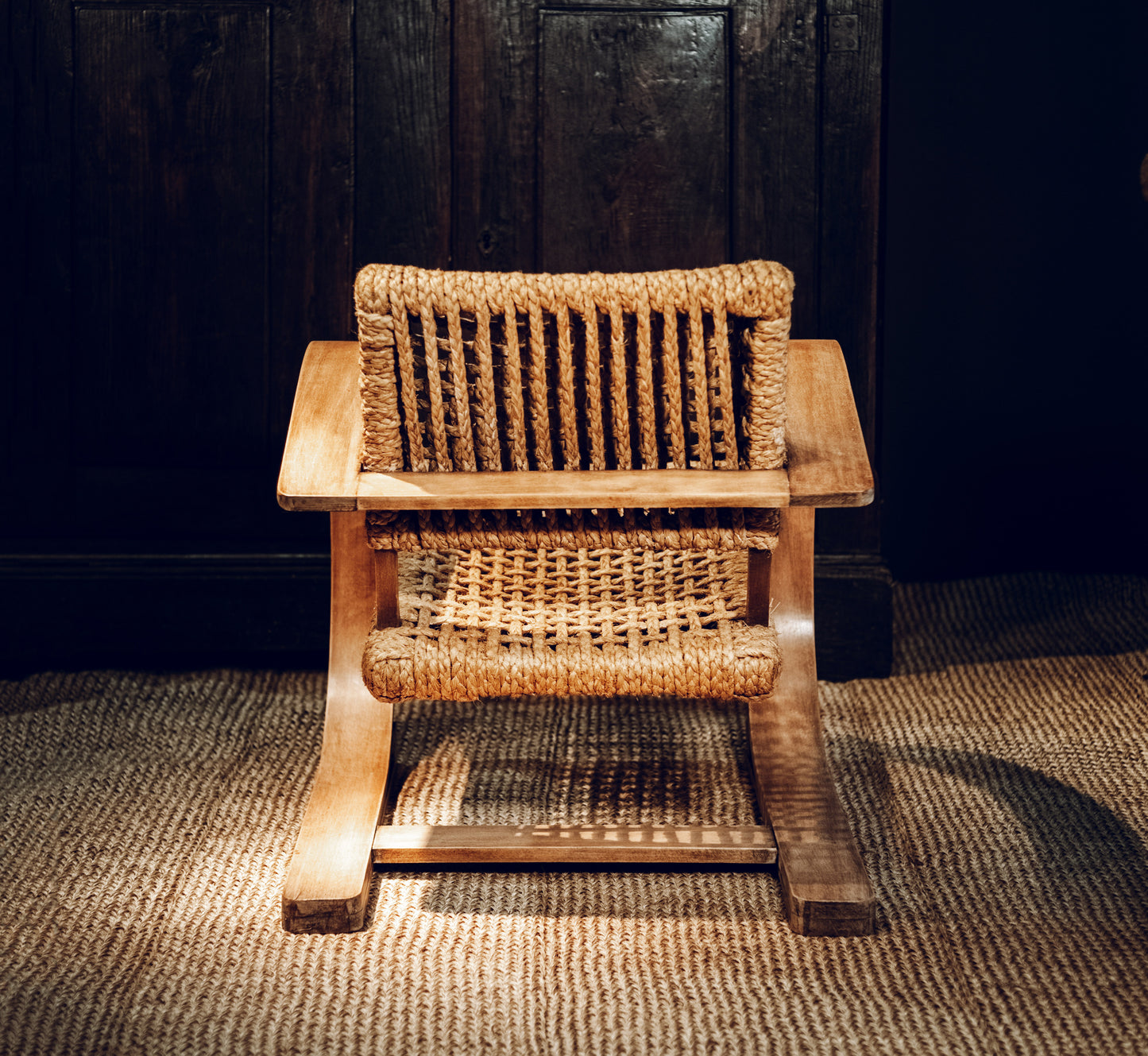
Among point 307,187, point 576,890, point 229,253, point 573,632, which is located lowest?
point 576,890

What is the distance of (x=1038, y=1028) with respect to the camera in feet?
2.97

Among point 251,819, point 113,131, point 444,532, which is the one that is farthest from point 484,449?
point 113,131


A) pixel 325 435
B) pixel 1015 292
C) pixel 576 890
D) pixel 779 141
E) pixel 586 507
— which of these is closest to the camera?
pixel 586 507

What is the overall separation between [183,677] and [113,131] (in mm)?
911

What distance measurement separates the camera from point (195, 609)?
71.6 inches

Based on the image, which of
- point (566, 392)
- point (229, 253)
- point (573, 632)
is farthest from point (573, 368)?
point (229, 253)

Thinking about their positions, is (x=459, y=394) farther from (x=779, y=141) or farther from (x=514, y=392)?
(x=779, y=141)

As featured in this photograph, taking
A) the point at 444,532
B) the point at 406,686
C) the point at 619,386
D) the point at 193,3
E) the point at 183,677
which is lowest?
the point at 183,677

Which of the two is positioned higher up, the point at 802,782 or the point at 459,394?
the point at 459,394

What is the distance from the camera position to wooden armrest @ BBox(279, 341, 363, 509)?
947 millimetres

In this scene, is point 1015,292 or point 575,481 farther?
point 1015,292

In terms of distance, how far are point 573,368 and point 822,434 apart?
26 cm

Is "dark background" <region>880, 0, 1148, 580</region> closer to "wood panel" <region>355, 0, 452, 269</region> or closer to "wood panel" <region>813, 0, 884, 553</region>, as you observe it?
"wood panel" <region>813, 0, 884, 553</region>

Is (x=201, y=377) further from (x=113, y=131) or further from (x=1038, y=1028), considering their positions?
(x=1038, y=1028)
